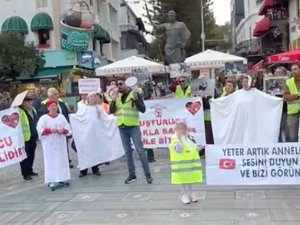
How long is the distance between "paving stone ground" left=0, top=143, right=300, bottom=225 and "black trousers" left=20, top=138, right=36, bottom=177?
0.80 metres

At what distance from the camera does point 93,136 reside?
11336 mm

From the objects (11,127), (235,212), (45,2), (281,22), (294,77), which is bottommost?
(235,212)

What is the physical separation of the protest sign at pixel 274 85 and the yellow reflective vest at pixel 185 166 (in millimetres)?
4869

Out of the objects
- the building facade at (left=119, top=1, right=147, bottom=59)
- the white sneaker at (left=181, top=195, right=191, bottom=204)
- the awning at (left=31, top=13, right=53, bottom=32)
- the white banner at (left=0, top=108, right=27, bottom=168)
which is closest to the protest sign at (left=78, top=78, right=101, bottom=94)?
the white banner at (left=0, top=108, right=27, bottom=168)

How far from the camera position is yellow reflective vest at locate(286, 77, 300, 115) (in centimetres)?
1006

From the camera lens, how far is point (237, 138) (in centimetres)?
1070

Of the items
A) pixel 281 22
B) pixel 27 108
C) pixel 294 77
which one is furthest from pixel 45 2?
pixel 294 77

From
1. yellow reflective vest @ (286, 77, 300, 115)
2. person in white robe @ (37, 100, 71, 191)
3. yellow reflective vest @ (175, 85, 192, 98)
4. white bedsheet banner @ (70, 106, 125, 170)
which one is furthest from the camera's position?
yellow reflective vest @ (175, 85, 192, 98)

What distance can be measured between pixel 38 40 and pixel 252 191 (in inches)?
1193

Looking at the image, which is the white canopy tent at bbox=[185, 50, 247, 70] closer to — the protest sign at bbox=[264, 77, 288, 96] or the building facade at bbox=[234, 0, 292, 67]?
the protest sign at bbox=[264, 77, 288, 96]

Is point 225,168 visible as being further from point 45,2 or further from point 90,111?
point 45,2

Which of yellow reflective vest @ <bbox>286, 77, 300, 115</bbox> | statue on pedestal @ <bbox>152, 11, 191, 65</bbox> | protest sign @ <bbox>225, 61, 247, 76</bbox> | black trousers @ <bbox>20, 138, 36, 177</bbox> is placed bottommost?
black trousers @ <bbox>20, 138, 36, 177</bbox>

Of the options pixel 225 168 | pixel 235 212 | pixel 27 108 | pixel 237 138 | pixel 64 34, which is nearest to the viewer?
pixel 235 212

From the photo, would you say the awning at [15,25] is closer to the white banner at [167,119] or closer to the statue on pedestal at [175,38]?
the statue on pedestal at [175,38]
